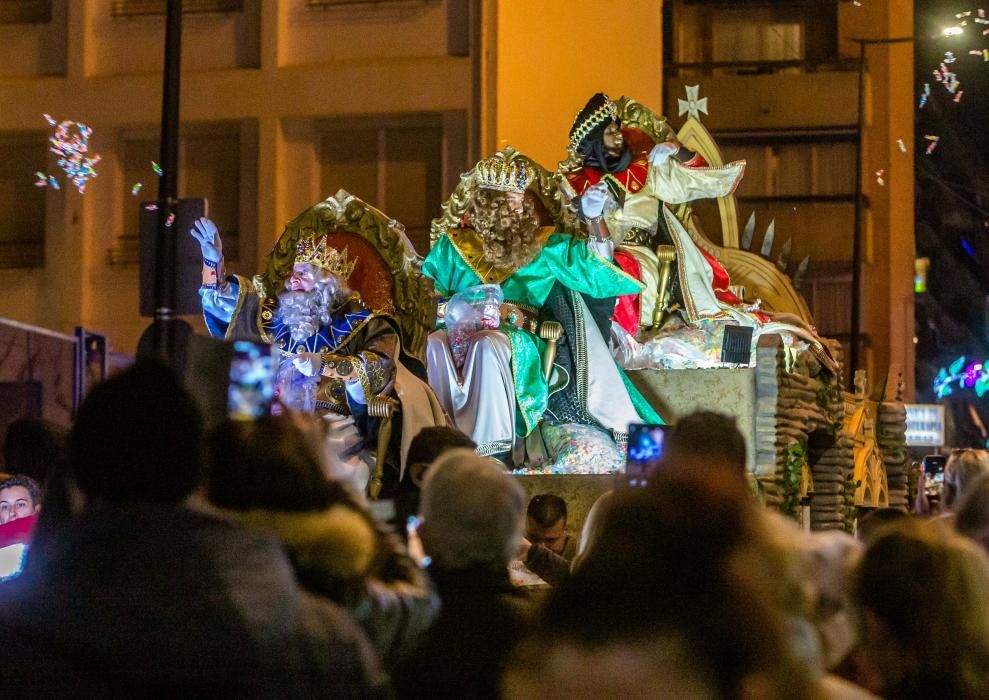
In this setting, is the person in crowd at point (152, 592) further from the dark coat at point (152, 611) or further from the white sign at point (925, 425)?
the white sign at point (925, 425)

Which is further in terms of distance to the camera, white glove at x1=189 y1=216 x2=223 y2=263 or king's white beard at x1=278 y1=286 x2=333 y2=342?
king's white beard at x1=278 y1=286 x2=333 y2=342

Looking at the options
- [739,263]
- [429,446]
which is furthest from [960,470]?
[739,263]

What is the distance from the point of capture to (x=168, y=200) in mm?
9656

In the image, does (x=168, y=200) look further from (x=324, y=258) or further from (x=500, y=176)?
(x=500, y=176)

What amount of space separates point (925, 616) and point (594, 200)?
8.46 meters

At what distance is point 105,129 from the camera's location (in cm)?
2261

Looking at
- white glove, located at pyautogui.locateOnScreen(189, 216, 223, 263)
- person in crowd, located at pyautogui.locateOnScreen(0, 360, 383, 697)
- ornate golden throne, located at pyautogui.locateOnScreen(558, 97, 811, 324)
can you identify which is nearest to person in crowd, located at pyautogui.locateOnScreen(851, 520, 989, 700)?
person in crowd, located at pyautogui.locateOnScreen(0, 360, 383, 697)

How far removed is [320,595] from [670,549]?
1.11 meters

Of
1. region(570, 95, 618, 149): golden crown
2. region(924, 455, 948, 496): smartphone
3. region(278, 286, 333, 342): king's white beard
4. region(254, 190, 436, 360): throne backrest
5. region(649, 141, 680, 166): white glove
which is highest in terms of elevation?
region(570, 95, 618, 149): golden crown

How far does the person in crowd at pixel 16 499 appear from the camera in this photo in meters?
6.48

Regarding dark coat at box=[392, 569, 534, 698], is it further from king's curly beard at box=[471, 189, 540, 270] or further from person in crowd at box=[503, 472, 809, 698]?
king's curly beard at box=[471, 189, 540, 270]

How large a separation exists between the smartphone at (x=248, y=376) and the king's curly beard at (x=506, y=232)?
5623mm

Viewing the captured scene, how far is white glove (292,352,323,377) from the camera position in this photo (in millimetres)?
10859

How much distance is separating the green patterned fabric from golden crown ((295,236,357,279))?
653mm
